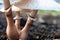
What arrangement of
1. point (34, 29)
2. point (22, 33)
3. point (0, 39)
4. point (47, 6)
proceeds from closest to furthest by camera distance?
point (47, 6) < point (22, 33) < point (0, 39) < point (34, 29)

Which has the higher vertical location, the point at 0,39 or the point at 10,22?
the point at 10,22

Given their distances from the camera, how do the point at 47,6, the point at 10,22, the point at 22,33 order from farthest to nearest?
the point at 22,33 → the point at 10,22 → the point at 47,6

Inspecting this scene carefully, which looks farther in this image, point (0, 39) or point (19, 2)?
point (0, 39)

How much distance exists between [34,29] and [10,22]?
1.78 ft

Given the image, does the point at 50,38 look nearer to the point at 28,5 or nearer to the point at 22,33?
the point at 22,33

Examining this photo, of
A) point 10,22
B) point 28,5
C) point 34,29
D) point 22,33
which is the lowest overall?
point 34,29

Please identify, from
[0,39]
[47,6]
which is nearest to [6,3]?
[47,6]

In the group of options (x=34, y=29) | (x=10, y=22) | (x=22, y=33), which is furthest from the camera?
(x=34, y=29)

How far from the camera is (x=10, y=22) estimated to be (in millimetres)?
951

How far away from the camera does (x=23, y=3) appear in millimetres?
879

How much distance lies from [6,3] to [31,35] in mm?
494

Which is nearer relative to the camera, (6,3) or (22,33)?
(6,3)

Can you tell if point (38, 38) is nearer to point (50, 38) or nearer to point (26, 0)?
point (50, 38)

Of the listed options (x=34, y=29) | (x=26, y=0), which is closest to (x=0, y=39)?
(x=34, y=29)
